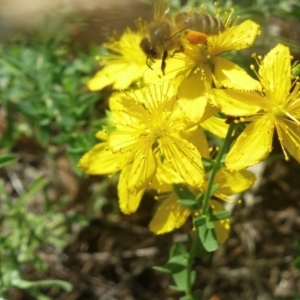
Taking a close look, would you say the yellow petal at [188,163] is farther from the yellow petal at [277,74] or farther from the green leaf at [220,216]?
the yellow petal at [277,74]

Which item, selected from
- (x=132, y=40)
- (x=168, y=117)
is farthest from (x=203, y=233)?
(x=132, y=40)

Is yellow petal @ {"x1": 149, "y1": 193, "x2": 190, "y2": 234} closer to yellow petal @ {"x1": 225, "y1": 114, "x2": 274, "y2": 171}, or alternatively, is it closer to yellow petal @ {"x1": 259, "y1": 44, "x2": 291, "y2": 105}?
yellow petal @ {"x1": 225, "y1": 114, "x2": 274, "y2": 171}

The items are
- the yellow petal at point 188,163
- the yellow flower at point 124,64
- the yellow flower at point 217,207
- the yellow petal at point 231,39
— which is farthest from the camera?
the yellow flower at point 124,64

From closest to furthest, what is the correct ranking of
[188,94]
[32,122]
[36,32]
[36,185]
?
[188,94] → [36,185] → [32,122] → [36,32]

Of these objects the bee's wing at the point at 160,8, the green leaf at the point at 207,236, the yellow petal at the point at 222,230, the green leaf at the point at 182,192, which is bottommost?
the yellow petal at the point at 222,230

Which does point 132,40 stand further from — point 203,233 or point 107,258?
point 107,258

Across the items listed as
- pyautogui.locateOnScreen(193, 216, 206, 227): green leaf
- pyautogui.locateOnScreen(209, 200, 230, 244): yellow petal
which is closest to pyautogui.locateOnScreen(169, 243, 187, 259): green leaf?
pyautogui.locateOnScreen(209, 200, 230, 244): yellow petal

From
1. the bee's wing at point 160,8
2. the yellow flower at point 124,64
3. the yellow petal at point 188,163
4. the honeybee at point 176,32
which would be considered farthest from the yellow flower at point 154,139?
the yellow flower at point 124,64
